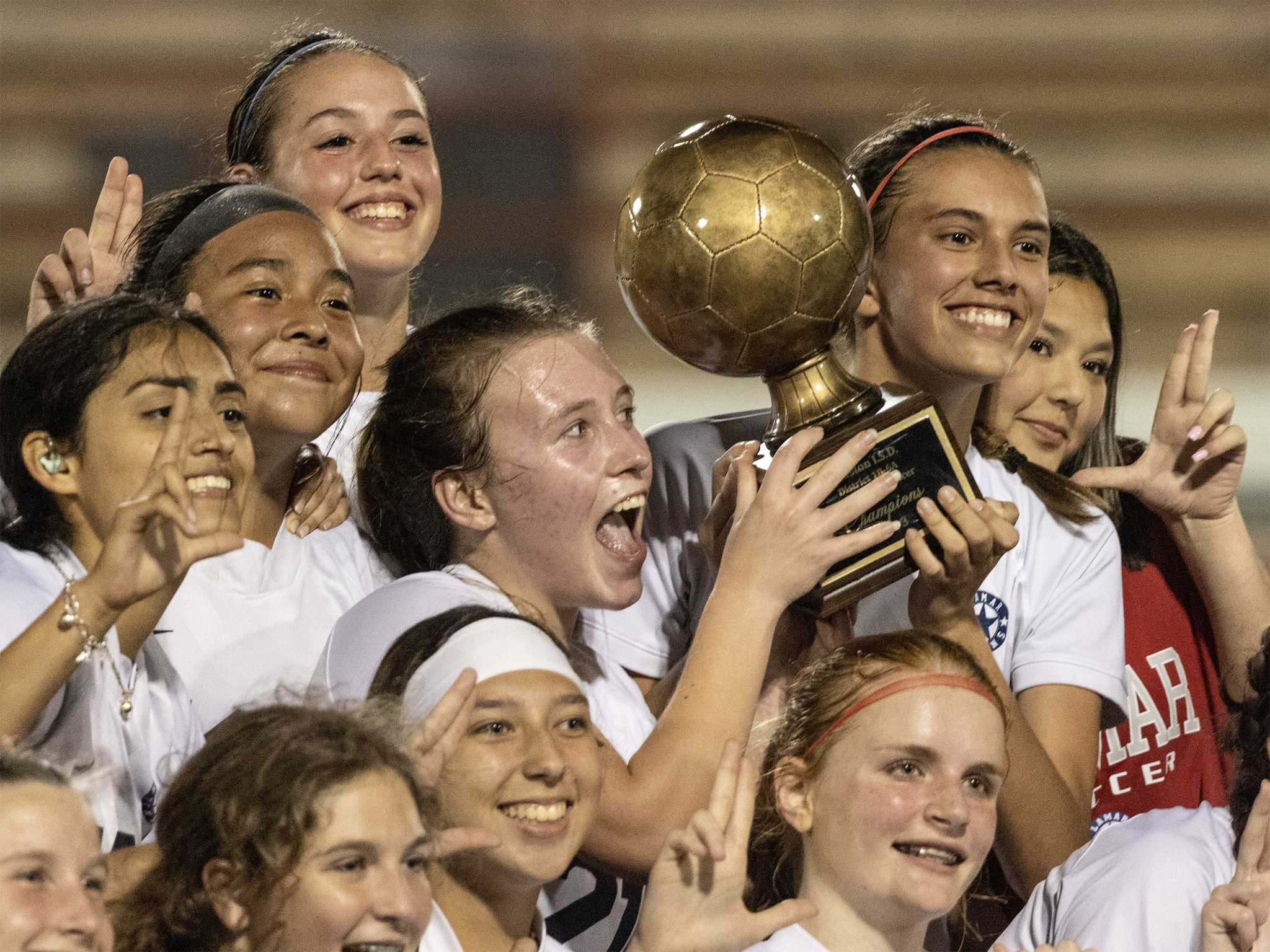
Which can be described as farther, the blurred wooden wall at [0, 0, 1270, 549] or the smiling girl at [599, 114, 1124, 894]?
the blurred wooden wall at [0, 0, 1270, 549]

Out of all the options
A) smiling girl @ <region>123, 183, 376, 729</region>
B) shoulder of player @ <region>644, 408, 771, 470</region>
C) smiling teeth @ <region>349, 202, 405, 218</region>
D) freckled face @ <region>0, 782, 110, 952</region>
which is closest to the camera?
freckled face @ <region>0, 782, 110, 952</region>

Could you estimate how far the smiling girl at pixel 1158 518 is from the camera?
3260 mm

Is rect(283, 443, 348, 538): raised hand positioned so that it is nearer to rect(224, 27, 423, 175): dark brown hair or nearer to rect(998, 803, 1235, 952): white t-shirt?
rect(224, 27, 423, 175): dark brown hair

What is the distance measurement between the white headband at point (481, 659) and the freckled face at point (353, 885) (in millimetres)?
220

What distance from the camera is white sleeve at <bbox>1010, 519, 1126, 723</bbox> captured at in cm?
301

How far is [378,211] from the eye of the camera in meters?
3.35

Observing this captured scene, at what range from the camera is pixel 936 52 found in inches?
408

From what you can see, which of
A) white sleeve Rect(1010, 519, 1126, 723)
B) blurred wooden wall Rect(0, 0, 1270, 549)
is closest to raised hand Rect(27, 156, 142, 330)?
white sleeve Rect(1010, 519, 1126, 723)

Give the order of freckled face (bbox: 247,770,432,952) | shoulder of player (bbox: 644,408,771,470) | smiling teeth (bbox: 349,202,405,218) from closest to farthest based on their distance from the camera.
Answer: freckled face (bbox: 247,770,432,952)
shoulder of player (bbox: 644,408,771,470)
smiling teeth (bbox: 349,202,405,218)

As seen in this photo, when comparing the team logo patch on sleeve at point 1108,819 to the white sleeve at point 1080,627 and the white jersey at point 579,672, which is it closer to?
the white sleeve at point 1080,627

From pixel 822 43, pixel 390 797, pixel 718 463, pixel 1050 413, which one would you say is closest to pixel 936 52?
pixel 822 43

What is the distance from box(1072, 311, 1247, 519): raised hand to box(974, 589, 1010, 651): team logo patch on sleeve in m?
0.32

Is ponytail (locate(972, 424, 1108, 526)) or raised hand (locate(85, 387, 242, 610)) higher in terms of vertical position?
ponytail (locate(972, 424, 1108, 526))

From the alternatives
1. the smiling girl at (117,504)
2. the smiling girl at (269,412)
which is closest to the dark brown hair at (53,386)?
the smiling girl at (117,504)
